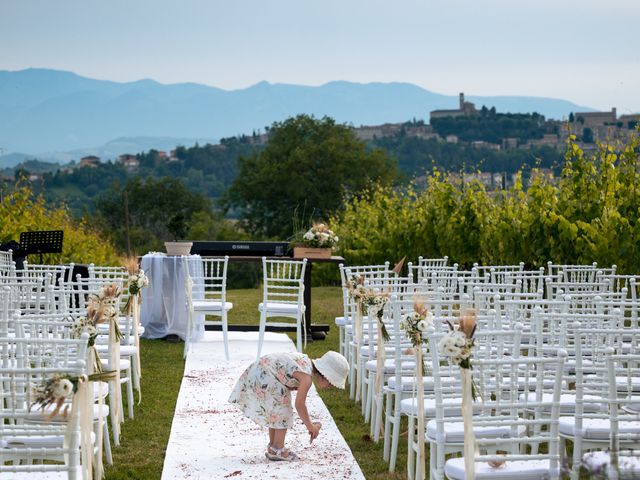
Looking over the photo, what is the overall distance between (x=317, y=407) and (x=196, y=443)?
60.6 inches

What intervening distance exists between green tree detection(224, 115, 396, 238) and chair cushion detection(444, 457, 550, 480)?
138ft

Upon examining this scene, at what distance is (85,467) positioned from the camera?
188 inches

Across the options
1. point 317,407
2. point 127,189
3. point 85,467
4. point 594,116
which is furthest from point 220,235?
point 85,467

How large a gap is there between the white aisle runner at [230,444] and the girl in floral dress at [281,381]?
284 millimetres

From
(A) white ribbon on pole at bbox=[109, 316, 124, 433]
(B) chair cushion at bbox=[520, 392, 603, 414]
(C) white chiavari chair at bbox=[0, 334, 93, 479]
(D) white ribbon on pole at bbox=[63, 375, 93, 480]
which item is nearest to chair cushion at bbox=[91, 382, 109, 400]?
(A) white ribbon on pole at bbox=[109, 316, 124, 433]

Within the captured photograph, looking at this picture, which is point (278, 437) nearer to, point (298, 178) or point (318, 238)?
point (318, 238)

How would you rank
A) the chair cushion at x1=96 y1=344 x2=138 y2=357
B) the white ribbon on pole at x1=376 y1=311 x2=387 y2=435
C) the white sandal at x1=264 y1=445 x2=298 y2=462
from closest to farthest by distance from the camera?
the white sandal at x1=264 y1=445 x2=298 y2=462 < the white ribbon on pole at x1=376 y1=311 x2=387 y2=435 < the chair cushion at x1=96 y1=344 x2=138 y2=357

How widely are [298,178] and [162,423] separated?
137ft

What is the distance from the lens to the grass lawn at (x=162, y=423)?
21.6 feet

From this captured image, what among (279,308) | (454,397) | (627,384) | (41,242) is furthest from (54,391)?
(41,242)

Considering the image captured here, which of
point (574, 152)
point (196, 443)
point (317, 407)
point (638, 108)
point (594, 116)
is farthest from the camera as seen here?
point (594, 116)

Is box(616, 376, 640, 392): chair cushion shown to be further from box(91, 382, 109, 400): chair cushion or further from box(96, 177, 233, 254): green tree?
box(96, 177, 233, 254): green tree

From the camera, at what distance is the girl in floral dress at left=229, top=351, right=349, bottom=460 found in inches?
254

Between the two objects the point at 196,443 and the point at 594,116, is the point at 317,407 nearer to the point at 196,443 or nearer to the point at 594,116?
the point at 196,443
